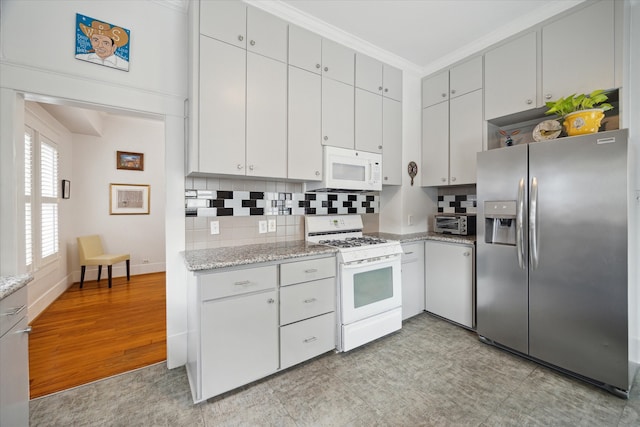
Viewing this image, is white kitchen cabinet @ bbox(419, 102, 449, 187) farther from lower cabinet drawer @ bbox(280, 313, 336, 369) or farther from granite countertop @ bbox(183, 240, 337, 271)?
lower cabinet drawer @ bbox(280, 313, 336, 369)

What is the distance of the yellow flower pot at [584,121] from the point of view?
1864mm

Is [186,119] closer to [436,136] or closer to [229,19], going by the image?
[229,19]

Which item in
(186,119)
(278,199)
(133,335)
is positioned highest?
(186,119)

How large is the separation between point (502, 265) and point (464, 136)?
1.44 meters

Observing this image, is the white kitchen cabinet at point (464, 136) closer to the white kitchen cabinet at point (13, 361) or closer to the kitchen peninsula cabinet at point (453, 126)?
the kitchen peninsula cabinet at point (453, 126)

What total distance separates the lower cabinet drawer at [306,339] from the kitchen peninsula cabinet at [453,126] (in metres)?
2.09

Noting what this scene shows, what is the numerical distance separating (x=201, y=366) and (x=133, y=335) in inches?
61.1

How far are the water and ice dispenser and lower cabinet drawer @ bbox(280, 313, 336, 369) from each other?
157 centimetres

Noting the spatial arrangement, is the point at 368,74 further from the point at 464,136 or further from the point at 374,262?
the point at 374,262

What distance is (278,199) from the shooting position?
2635mm

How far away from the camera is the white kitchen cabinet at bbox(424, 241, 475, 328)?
8.61ft

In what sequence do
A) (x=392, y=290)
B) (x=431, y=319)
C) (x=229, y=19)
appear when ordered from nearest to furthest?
(x=229, y=19)
(x=392, y=290)
(x=431, y=319)

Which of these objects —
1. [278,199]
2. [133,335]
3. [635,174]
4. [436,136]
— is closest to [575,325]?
[635,174]

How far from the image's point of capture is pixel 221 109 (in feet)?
6.55
